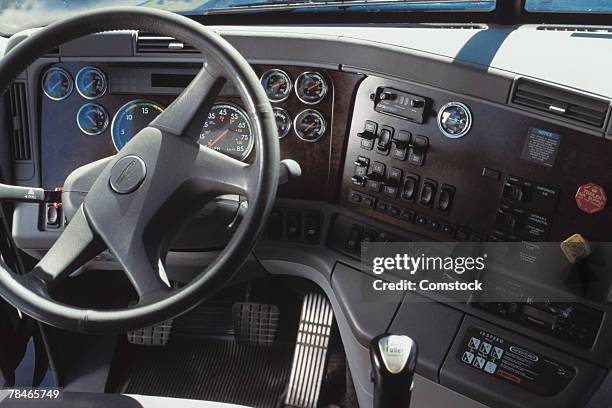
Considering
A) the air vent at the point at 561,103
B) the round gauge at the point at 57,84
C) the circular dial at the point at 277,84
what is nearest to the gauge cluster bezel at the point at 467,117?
the air vent at the point at 561,103

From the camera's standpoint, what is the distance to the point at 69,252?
1.59m

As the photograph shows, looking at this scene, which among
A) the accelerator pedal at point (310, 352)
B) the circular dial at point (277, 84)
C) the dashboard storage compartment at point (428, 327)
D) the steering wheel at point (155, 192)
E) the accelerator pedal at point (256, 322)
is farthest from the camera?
the accelerator pedal at point (256, 322)

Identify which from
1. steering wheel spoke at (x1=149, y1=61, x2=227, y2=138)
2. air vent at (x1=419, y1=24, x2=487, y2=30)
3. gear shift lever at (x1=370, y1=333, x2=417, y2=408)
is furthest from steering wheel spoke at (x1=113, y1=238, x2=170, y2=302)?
air vent at (x1=419, y1=24, x2=487, y2=30)

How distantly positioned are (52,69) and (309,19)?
0.80 meters

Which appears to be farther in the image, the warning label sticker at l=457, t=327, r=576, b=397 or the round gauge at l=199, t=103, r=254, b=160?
the round gauge at l=199, t=103, r=254, b=160

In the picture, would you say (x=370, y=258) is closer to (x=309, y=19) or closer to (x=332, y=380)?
(x=332, y=380)

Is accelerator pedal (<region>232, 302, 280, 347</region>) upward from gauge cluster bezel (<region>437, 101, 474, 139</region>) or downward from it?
downward

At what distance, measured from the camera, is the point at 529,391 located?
178 centimetres

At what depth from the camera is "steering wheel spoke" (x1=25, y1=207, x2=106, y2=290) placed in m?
1.57

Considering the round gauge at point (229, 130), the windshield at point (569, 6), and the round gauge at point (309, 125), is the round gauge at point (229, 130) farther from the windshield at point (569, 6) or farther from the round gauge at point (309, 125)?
the windshield at point (569, 6)

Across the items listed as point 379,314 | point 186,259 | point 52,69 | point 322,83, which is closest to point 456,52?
point 322,83

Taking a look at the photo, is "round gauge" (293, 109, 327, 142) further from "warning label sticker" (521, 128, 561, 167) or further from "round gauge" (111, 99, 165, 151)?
"warning label sticker" (521, 128, 561, 167)

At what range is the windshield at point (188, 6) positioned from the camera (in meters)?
2.16

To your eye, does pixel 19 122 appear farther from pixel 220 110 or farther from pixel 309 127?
pixel 309 127
